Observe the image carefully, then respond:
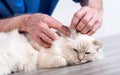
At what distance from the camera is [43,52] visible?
4.40 ft

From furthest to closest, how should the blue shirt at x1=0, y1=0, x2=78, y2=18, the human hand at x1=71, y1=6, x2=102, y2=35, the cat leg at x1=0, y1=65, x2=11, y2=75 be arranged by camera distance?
1. the blue shirt at x1=0, y1=0, x2=78, y2=18
2. the human hand at x1=71, y1=6, x2=102, y2=35
3. the cat leg at x1=0, y1=65, x2=11, y2=75

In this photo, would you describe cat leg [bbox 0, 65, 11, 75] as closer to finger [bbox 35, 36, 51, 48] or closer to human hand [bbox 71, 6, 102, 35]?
finger [bbox 35, 36, 51, 48]

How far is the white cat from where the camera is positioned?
1.31m

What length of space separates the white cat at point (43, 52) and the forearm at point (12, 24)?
0.27 ft

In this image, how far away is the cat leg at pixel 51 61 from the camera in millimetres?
1306

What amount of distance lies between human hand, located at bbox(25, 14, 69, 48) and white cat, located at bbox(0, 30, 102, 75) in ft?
0.07

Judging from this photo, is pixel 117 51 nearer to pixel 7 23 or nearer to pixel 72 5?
pixel 7 23

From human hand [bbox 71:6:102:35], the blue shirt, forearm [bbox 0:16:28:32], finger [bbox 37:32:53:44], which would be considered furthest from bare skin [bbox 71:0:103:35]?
the blue shirt

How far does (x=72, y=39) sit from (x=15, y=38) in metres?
0.24

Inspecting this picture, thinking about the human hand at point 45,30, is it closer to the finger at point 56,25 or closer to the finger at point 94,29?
the finger at point 56,25

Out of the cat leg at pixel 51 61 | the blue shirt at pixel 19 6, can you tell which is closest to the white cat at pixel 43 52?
the cat leg at pixel 51 61

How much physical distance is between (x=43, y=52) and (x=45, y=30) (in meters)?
0.09

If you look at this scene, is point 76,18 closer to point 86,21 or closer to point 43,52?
point 86,21

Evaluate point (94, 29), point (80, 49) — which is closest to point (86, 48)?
point (80, 49)
